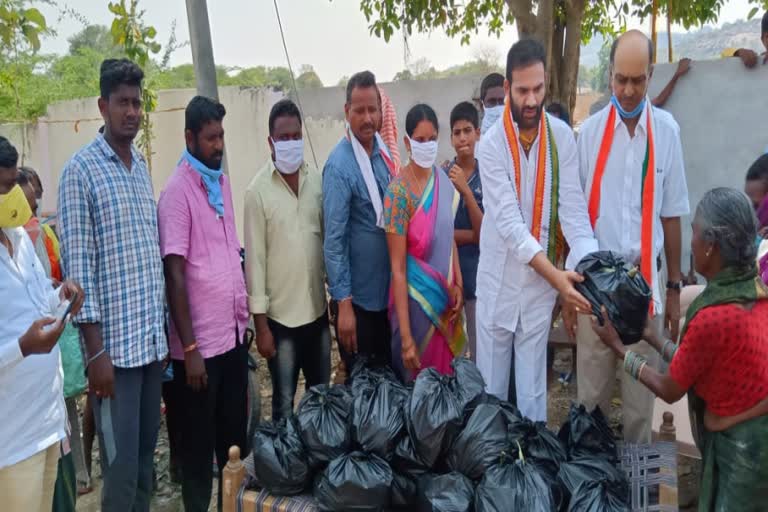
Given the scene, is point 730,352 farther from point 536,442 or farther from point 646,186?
point 646,186

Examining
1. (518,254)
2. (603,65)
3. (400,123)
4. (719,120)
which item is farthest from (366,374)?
(603,65)

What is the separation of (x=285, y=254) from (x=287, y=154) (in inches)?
20.3

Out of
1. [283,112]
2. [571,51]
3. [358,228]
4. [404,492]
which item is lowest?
[404,492]

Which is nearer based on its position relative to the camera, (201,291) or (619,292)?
(619,292)

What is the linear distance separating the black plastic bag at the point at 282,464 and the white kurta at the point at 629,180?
167 centimetres

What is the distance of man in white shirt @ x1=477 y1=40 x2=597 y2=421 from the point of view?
2.85 m

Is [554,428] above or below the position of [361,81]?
below

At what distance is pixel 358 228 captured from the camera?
11.3ft

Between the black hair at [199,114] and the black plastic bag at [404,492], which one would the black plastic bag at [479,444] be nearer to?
the black plastic bag at [404,492]

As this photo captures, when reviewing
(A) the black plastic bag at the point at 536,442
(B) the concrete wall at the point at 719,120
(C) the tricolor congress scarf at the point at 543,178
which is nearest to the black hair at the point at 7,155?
(C) the tricolor congress scarf at the point at 543,178

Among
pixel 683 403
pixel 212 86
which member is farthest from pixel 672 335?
pixel 212 86

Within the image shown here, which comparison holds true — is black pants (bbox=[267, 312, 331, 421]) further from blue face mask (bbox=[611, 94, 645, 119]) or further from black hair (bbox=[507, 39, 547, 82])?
blue face mask (bbox=[611, 94, 645, 119])

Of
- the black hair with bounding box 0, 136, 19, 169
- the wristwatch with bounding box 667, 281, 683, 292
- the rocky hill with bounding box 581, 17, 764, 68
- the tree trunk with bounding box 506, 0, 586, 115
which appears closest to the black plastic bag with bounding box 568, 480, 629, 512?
the wristwatch with bounding box 667, 281, 683, 292

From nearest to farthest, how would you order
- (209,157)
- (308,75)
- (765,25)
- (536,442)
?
(536,442), (209,157), (765,25), (308,75)
